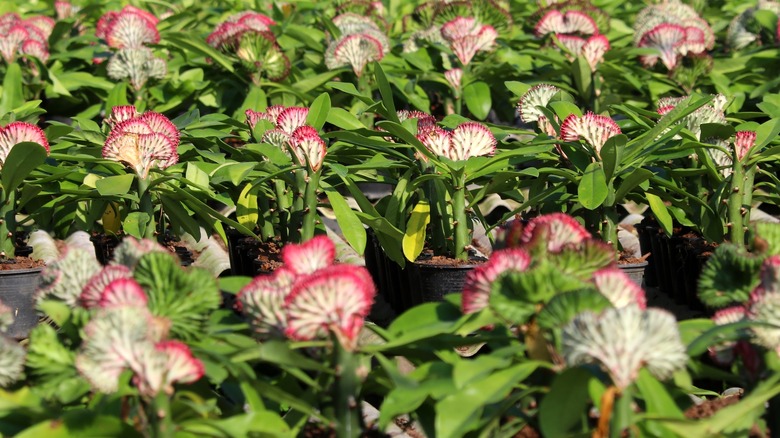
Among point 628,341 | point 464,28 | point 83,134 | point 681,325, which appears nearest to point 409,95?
point 464,28

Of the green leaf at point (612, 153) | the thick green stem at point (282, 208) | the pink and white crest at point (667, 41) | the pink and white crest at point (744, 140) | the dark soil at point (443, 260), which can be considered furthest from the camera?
the pink and white crest at point (667, 41)

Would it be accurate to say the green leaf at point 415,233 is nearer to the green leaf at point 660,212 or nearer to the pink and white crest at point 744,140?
the green leaf at point 660,212

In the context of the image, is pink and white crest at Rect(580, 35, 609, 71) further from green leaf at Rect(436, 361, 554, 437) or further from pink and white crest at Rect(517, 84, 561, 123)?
green leaf at Rect(436, 361, 554, 437)

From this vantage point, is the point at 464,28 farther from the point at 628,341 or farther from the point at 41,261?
the point at 628,341

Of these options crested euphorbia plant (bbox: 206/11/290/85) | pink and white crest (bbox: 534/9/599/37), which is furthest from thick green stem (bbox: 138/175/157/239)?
pink and white crest (bbox: 534/9/599/37)

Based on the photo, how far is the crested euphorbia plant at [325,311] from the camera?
1332 mm

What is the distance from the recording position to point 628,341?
1.23 metres

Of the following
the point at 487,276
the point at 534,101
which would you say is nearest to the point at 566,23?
the point at 534,101

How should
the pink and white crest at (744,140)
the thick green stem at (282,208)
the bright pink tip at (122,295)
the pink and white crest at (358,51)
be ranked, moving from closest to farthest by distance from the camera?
1. the bright pink tip at (122,295)
2. the pink and white crest at (744,140)
3. the thick green stem at (282,208)
4. the pink and white crest at (358,51)

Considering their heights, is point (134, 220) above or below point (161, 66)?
below

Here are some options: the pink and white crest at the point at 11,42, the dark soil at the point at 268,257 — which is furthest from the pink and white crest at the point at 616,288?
the pink and white crest at the point at 11,42

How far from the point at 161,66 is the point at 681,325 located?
2.40 meters

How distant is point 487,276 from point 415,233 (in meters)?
1.03

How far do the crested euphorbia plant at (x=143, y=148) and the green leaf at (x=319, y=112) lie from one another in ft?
1.26
